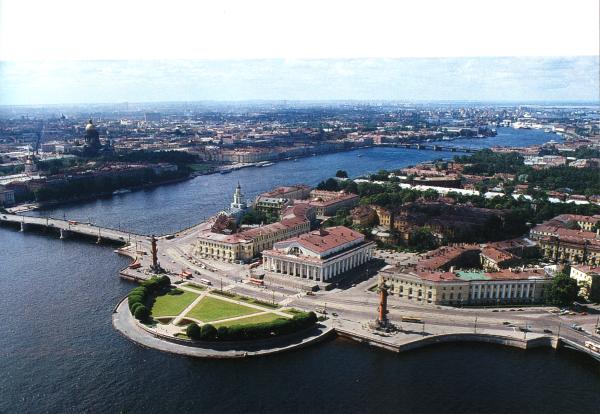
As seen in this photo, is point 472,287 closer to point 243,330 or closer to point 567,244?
point 243,330

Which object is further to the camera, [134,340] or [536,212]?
[536,212]

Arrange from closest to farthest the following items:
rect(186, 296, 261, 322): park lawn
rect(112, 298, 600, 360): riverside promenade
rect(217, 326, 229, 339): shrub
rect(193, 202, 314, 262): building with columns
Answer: rect(112, 298, 600, 360): riverside promenade → rect(217, 326, 229, 339): shrub → rect(186, 296, 261, 322): park lawn → rect(193, 202, 314, 262): building with columns

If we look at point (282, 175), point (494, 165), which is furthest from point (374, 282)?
point (494, 165)

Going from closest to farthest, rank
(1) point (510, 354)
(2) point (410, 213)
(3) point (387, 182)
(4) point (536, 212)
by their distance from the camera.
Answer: (1) point (510, 354), (2) point (410, 213), (4) point (536, 212), (3) point (387, 182)

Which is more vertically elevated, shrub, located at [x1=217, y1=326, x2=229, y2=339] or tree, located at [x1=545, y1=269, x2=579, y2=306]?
tree, located at [x1=545, y1=269, x2=579, y2=306]

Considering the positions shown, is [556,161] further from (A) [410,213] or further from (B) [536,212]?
(A) [410,213]

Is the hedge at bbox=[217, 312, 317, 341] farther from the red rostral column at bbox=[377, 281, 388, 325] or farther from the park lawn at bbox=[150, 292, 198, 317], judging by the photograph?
the park lawn at bbox=[150, 292, 198, 317]

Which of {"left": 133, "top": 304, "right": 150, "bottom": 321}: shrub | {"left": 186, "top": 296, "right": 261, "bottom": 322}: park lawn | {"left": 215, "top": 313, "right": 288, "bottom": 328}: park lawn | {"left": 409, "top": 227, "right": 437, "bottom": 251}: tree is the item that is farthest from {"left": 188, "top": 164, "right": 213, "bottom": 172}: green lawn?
{"left": 215, "top": 313, "right": 288, "bottom": 328}: park lawn
